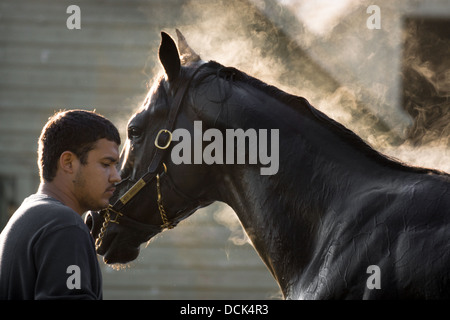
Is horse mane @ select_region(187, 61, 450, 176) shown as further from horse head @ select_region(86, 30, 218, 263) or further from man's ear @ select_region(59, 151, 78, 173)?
man's ear @ select_region(59, 151, 78, 173)

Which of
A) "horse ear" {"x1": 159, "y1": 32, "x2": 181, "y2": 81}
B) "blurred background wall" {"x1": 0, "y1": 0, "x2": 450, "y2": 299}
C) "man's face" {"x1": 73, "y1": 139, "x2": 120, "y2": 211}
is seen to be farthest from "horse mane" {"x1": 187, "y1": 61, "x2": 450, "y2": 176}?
"blurred background wall" {"x1": 0, "y1": 0, "x2": 450, "y2": 299}

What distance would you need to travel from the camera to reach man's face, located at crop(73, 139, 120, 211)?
2.07 m

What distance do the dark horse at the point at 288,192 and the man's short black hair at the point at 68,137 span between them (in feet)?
2.27

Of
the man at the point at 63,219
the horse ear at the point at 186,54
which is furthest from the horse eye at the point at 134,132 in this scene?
the man at the point at 63,219

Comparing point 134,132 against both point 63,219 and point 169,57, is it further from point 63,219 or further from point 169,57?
point 63,219

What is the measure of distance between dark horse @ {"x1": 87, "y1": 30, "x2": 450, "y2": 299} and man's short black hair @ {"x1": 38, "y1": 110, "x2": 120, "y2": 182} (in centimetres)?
69

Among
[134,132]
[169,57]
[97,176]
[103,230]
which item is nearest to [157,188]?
[134,132]

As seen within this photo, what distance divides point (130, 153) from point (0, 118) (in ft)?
17.7

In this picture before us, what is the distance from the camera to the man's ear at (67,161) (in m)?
2.03

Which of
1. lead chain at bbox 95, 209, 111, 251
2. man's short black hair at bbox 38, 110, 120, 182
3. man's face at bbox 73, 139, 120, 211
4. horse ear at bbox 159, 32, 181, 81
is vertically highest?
horse ear at bbox 159, 32, 181, 81

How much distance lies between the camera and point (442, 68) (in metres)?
6.54

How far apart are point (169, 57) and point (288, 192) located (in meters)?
0.79

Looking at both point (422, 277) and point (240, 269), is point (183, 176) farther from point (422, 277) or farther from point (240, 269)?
point (240, 269)

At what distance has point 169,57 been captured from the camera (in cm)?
275
